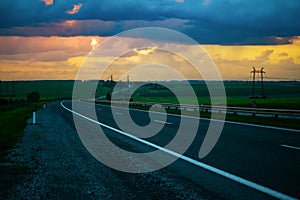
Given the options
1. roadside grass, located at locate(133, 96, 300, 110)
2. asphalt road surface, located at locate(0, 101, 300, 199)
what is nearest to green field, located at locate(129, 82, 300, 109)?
roadside grass, located at locate(133, 96, 300, 110)

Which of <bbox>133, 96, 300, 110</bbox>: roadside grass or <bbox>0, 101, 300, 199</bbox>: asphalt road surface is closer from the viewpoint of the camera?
<bbox>0, 101, 300, 199</bbox>: asphalt road surface

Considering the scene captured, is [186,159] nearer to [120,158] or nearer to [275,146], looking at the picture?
[120,158]

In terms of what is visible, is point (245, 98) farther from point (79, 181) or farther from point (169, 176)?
point (79, 181)

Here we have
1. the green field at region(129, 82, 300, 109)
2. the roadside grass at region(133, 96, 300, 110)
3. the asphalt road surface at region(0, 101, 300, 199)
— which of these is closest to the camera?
the asphalt road surface at region(0, 101, 300, 199)

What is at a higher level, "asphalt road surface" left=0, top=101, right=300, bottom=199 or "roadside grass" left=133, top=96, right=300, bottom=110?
"asphalt road surface" left=0, top=101, right=300, bottom=199

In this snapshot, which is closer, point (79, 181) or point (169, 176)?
point (79, 181)

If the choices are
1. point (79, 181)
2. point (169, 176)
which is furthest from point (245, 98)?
point (79, 181)

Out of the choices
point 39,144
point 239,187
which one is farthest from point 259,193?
point 39,144

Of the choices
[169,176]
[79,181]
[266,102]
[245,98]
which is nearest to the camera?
[79,181]

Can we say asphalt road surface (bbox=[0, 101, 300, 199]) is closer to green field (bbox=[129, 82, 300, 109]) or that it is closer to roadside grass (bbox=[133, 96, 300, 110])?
roadside grass (bbox=[133, 96, 300, 110])

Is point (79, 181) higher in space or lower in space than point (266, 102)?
higher

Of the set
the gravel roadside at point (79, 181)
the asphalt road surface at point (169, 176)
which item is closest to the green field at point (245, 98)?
the asphalt road surface at point (169, 176)

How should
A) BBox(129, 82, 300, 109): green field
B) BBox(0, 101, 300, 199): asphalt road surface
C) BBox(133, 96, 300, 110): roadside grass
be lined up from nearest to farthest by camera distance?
BBox(0, 101, 300, 199): asphalt road surface
BBox(133, 96, 300, 110): roadside grass
BBox(129, 82, 300, 109): green field

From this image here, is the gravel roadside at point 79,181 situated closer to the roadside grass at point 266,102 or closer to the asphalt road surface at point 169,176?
the asphalt road surface at point 169,176
